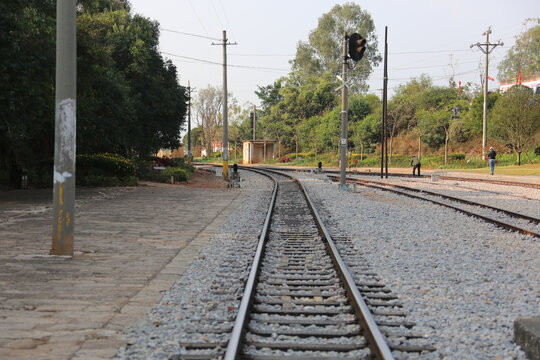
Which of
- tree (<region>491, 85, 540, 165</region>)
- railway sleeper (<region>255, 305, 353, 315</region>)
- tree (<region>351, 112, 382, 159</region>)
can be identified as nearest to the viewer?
railway sleeper (<region>255, 305, 353, 315</region>)

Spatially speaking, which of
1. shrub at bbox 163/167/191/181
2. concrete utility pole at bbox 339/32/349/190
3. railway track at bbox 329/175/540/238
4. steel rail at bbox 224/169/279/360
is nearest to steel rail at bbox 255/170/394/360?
steel rail at bbox 224/169/279/360

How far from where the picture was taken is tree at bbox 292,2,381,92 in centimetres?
7469

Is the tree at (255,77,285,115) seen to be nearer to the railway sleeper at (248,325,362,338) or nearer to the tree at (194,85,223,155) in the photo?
the tree at (194,85,223,155)

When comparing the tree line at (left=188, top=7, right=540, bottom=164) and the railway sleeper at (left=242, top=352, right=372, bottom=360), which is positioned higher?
the tree line at (left=188, top=7, right=540, bottom=164)

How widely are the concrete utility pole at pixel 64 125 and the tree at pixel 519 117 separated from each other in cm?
3802

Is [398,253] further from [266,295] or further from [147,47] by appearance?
[147,47]

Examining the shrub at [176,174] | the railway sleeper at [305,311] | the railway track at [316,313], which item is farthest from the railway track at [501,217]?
the shrub at [176,174]

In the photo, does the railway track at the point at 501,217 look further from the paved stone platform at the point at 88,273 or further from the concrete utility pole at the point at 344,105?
the paved stone platform at the point at 88,273

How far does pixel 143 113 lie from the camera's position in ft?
90.3

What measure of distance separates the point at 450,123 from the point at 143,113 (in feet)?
107

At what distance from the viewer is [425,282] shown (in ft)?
19.1

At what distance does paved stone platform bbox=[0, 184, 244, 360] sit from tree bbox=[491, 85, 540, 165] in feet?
107

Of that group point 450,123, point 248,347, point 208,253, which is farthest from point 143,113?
point 450,123

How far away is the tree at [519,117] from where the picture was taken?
37.5m
